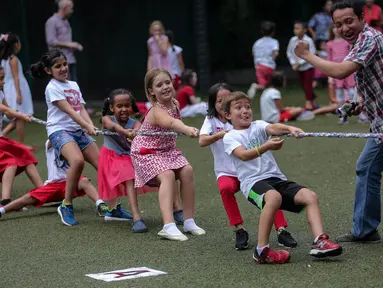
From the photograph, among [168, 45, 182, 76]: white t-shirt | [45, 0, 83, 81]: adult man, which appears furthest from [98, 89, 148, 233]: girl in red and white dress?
[168, 45, 182, 76]: white t-shirt

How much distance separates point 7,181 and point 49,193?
0.64m

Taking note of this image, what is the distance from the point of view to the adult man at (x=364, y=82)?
6.18m

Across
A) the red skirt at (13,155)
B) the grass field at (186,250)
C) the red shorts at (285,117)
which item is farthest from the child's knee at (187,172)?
the red shorts at (285,117)

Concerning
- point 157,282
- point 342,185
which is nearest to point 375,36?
point 157,282

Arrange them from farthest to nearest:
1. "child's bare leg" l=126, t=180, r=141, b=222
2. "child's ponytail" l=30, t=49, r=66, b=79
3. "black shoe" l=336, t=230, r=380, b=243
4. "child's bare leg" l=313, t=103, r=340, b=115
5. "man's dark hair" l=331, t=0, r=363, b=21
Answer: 1. "child's bare leg" l=313, t=103, r=340, b=115
2. "child's ponytail" l=30, t=49, r=66, b=79
3. "child's bare leg" l=126, t=180, r=141, b=222
4. "black shoe" l=336, t=230, r=380, b=243
5. "man's dark hair" l=331, t=0, r=363, b=21

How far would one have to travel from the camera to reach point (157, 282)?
19.3 ft

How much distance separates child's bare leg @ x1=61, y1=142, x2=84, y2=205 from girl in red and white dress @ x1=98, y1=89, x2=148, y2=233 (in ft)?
0.67

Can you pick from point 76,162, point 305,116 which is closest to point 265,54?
point 305,116

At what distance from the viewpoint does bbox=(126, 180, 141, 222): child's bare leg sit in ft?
25.9

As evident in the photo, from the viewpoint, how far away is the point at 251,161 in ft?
21.6

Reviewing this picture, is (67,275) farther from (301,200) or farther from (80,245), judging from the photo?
(301,200)

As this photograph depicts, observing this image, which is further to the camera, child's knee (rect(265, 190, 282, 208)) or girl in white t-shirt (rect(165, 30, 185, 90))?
girl in white t-shirt (rect(165, 30, 185, 90))

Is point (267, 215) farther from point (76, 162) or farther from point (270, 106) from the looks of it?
point (270, 106)

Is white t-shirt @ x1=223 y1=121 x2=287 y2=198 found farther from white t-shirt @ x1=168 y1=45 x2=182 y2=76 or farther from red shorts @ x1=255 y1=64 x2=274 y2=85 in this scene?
white t-shirt @ x1=168 y1=45 x2=182 y2=76
